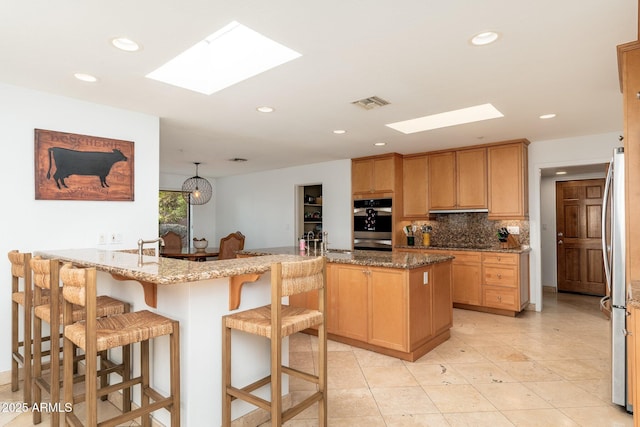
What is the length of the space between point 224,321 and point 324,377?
0.62 metres

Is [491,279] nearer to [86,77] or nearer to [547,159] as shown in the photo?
[547,159]

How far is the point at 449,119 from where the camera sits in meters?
4.00

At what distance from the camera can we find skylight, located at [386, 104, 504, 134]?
362cm

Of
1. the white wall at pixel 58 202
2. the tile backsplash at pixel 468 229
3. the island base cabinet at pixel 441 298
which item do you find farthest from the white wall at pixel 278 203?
the white wall at pixel 58 202

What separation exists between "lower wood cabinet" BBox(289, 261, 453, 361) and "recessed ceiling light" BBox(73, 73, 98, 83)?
2.52m

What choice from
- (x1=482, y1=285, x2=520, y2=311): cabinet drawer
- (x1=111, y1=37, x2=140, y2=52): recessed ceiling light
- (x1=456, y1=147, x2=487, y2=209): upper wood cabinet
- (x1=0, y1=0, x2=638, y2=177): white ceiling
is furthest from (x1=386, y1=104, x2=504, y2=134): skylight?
(x1=111, y1=37, x2=140, y2=52): recessed ceiling light

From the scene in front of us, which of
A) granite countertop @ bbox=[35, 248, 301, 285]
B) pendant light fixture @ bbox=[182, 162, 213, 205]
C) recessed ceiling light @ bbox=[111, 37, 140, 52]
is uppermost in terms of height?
recessed ceiling light @ bbox=[111, 37, 140, 52]

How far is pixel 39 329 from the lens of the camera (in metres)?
2.23

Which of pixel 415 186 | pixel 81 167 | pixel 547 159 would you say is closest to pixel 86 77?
pixel 81 167

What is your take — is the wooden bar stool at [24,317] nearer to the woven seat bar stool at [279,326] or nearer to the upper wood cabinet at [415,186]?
the woven seat bar stool at [279,326]

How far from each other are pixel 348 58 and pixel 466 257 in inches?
140

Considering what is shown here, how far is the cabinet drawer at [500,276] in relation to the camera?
14.8 feet

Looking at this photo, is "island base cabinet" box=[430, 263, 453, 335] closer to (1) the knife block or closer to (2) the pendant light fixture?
(1) the knife block

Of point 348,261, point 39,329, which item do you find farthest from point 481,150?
point 39,329
